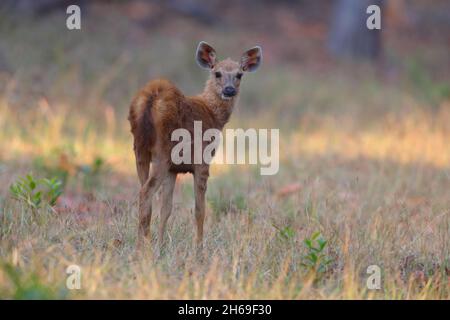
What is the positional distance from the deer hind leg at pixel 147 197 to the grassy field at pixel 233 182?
0.19 meters

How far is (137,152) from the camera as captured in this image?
21.0 ft

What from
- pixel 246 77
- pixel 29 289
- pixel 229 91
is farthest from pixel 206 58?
pixel 246 77

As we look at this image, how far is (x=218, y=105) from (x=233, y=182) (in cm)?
295

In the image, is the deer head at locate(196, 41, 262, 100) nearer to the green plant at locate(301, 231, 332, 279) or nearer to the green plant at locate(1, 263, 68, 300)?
the green plant at locate(301, 231, 332, 279)

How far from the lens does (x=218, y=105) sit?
25.1 feet

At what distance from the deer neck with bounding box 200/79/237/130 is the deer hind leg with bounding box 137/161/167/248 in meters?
1.32

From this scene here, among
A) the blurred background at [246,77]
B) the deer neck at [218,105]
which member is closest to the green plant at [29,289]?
the deer neck at [218,105]

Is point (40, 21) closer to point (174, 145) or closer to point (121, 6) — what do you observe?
point (121, 6)

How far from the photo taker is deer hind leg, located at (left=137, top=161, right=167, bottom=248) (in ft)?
20.8

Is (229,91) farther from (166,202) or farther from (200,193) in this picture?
(166,202)

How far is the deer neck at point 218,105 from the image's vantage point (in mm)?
7562

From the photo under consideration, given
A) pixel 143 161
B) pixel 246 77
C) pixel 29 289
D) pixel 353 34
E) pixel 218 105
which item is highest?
pixel 353 34

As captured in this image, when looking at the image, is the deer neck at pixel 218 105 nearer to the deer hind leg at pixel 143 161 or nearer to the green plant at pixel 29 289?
the deer hind leg at pixel 143 161

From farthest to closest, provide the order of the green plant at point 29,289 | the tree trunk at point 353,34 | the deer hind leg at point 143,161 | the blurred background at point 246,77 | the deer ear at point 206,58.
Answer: the tree trunk at point 353,34 < the blurred background at point 246,77 < the deer ear at point 206,58 < the deer hind leg at point 143,161 < the green plant at point 29,289
